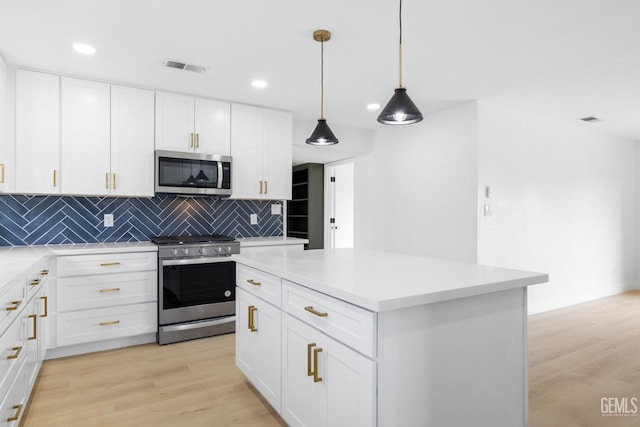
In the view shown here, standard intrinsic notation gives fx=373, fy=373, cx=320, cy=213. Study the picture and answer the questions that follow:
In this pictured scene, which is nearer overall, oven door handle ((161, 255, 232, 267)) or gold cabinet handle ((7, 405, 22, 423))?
gold cabinet handle ((7, 405, 22, 423))

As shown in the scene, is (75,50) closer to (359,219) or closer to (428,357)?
(428,357)

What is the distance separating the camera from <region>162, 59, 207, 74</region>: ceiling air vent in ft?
9.60

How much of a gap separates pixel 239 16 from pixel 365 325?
1956 mm

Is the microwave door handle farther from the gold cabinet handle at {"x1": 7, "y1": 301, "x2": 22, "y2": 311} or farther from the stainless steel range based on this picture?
the gold cabinet handle at {"x1": 7, "y1": 301, "x2": 22, "y2": 311}

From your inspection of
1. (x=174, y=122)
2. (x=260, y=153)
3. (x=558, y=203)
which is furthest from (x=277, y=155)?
(x=558, y=203)

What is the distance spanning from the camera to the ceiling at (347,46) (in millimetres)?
2170

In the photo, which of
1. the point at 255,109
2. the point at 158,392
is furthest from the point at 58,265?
the point at 255,109

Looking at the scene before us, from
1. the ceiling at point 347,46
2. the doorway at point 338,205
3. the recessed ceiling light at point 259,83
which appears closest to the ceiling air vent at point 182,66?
the ceiling at point 347,46

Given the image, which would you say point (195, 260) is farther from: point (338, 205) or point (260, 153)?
point (338, 205)

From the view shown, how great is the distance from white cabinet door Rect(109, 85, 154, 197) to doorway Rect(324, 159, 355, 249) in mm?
3431

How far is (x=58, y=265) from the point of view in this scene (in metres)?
2.94

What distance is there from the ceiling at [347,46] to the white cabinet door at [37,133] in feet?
0.51

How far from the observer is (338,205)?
663 centimetres

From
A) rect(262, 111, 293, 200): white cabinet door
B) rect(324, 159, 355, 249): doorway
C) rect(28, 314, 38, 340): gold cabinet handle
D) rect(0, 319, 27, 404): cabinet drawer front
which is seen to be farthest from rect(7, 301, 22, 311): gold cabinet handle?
rect(324, 159, 355, 249): doorway
